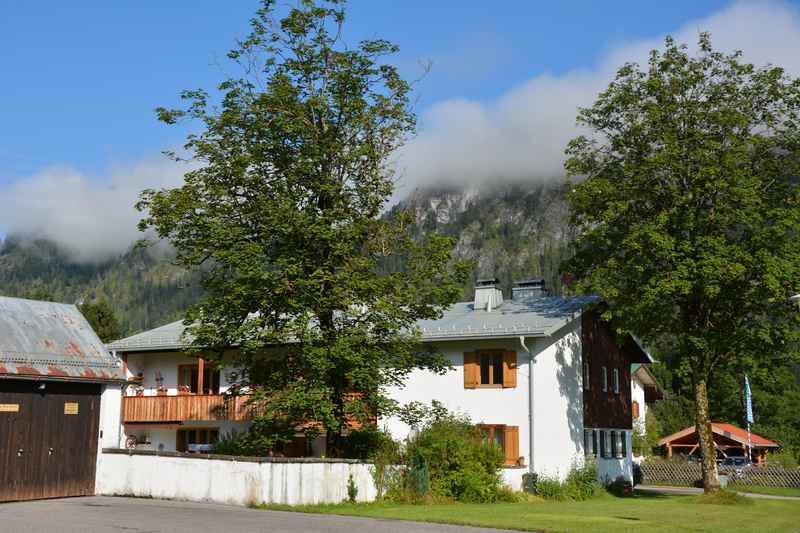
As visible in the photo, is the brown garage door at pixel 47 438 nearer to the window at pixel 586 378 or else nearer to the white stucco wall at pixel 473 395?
the white stucco wall at pixel 473 395

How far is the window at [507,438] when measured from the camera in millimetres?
31938

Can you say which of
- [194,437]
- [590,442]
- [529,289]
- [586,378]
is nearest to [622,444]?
[590,442]

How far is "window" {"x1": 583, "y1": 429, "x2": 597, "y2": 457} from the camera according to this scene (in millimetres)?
34562

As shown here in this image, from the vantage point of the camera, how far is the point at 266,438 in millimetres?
24891

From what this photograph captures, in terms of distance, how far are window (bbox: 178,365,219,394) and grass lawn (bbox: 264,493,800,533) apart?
16.1 m

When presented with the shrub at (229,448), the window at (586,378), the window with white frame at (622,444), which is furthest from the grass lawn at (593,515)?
the window with white frame at (622,444)

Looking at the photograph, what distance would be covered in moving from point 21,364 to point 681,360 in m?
21.3

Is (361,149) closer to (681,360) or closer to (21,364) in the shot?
(21,364)

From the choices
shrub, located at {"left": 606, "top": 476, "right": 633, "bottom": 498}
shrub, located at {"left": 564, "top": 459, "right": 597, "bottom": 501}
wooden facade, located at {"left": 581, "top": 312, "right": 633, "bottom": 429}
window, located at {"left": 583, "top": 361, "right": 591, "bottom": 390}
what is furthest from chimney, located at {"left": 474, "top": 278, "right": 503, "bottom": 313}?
shrub, located at {"left": 606, "top": 476, "right": 633, "bottom": 498}

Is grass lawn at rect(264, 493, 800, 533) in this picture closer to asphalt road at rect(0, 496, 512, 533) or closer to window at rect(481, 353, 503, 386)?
asphalt road at rect(0, 496, 512, 533)

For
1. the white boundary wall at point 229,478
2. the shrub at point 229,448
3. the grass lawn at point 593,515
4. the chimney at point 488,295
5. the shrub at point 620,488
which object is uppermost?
the chimney at point 488,295

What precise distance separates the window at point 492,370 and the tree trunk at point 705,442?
6859 mm

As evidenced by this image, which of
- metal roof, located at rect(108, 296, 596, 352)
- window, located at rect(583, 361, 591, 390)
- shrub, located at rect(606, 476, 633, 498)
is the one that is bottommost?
shrub, located at rect(606, 476, 633, 498)

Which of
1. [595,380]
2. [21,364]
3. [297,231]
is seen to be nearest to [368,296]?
[297,231]
